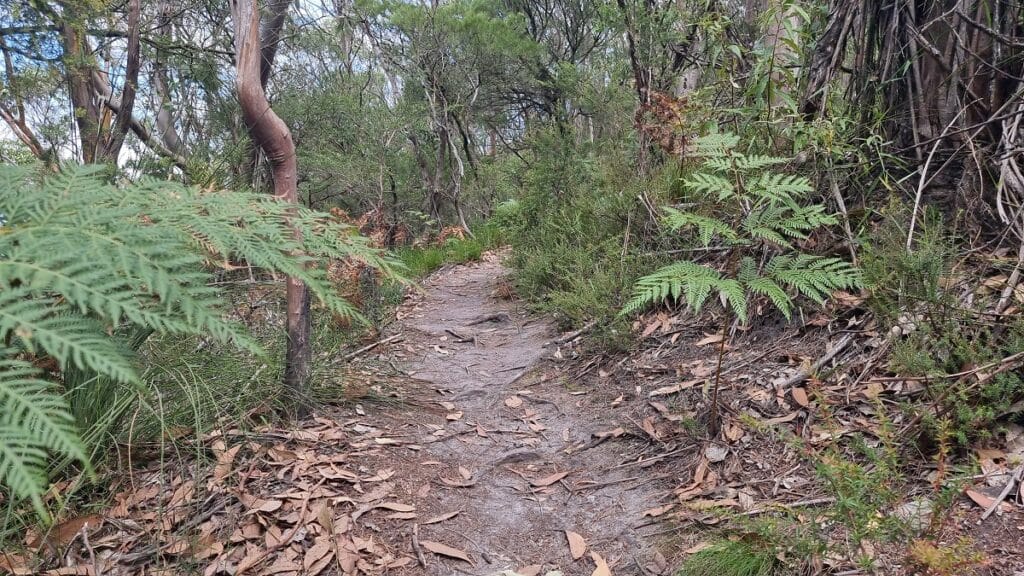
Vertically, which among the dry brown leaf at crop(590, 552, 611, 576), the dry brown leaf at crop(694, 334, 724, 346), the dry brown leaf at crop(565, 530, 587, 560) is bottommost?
the dry brown leaf at crop(590, 552, 611, 576)

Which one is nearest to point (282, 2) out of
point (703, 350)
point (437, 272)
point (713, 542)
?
point (703, 350)

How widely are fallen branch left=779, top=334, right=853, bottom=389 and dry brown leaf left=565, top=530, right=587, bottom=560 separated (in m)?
1.16

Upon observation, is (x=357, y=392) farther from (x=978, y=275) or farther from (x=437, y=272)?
(x=437, y=272)

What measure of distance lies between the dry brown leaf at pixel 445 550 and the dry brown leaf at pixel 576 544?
1.24 ft

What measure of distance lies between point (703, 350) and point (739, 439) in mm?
918

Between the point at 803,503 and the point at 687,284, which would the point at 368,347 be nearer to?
the point at 687,284

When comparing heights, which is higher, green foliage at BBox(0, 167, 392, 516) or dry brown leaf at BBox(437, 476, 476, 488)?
green foliage at BBox(0, 167, 392, 516)

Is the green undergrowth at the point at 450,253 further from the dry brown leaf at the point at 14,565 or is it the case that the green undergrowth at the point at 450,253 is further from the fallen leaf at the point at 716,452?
the dry brown leaf at the point at 14,565

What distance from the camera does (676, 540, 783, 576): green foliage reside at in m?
1.70

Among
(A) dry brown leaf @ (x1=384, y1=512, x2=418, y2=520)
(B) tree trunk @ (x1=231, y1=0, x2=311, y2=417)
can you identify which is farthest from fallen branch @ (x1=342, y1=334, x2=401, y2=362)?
(A) dry brown leaf @ (x1=384, y1=512, x2=418, y2=520)

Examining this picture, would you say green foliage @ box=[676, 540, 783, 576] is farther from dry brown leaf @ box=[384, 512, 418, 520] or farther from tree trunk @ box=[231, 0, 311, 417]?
tree trunk @ box=[231, 0, 311, 417]

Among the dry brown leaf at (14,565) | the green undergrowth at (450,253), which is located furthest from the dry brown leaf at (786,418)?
the green undergrowth at (450,253)

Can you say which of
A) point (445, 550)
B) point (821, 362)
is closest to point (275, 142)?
point (445, 550)

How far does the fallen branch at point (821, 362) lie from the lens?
103 inches
